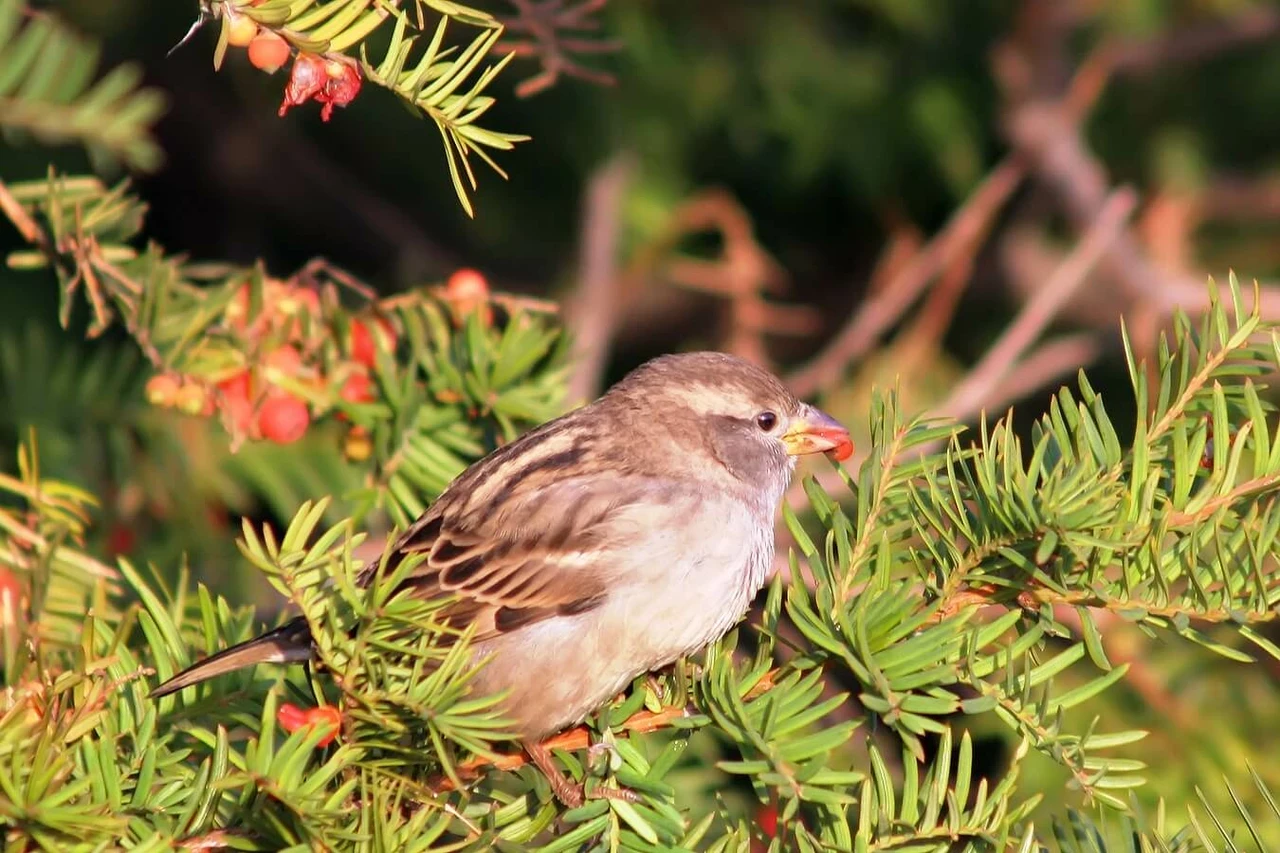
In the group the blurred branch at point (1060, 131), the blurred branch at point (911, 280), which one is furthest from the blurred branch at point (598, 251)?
the blurred branch at point (1060, 131)

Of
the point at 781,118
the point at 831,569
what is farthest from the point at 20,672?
the point at 781,118

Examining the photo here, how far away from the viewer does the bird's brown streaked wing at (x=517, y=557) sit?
2271mm

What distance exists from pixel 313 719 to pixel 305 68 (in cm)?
69

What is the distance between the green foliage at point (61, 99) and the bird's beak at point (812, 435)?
1268mm

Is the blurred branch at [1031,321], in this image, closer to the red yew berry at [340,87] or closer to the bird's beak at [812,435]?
the bird's beak at [812,435]

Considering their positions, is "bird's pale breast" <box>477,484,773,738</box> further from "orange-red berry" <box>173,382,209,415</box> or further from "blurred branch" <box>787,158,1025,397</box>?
"blurred branch" <box>787,158,1025,397</box>

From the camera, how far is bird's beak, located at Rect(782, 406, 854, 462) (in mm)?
2734

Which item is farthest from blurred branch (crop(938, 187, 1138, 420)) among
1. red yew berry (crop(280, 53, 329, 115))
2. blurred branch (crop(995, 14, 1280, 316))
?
red yew berry (crop(280, 53, 329, 115))

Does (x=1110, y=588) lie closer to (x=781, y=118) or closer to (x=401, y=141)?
(x=781, y=118)

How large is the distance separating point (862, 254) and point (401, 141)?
1539mm

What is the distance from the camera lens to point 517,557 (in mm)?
2369

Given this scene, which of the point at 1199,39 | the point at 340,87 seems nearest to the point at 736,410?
the point at 340,87

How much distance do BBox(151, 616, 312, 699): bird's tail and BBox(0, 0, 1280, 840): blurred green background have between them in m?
1.19

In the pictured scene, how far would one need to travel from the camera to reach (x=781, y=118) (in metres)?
3.70
